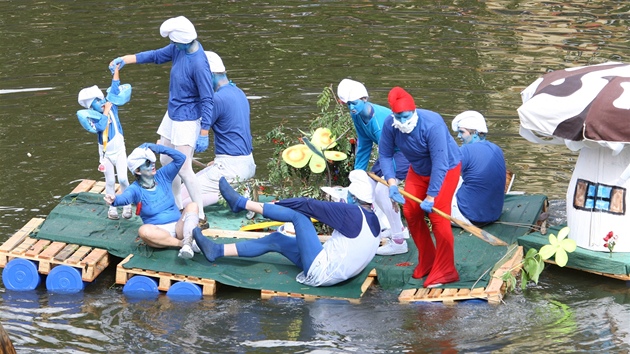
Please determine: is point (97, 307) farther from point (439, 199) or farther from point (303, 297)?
point (439, 199)

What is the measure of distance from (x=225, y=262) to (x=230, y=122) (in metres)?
2.00

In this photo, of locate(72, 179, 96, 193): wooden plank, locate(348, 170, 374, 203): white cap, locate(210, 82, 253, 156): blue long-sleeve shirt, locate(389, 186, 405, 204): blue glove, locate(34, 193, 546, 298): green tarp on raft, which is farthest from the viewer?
locate(72, 179, 96, 193): wooden plank

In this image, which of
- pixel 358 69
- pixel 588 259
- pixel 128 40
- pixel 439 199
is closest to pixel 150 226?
pixel 439 199

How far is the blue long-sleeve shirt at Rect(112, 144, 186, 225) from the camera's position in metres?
10.8

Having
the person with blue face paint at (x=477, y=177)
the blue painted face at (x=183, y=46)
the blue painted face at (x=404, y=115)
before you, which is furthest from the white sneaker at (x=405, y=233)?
the blue painted face at (x=183, y=46)

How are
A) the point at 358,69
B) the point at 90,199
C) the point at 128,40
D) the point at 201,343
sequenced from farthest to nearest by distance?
→ the point at 128,40
the point at 358,69
the point at 90,199
the point at 201,343

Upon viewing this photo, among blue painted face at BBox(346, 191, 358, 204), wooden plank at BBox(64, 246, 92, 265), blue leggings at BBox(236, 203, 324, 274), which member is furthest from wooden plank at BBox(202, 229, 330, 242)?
wooden plank at BBox(64, 246, 92, 265)

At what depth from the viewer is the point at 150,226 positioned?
1088cm

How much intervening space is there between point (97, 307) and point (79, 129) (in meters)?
5.82

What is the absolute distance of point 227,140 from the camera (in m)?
12.3

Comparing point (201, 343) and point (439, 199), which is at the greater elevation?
point (439, 199)

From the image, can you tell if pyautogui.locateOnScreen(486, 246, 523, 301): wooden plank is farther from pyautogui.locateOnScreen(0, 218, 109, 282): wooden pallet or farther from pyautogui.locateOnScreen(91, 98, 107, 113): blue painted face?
pyautogui.locateOnScreen(91, 98, 107, 113): blue painted face

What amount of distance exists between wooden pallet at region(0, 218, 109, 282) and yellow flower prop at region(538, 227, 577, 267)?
4.74m

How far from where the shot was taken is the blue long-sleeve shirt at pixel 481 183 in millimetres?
11359
